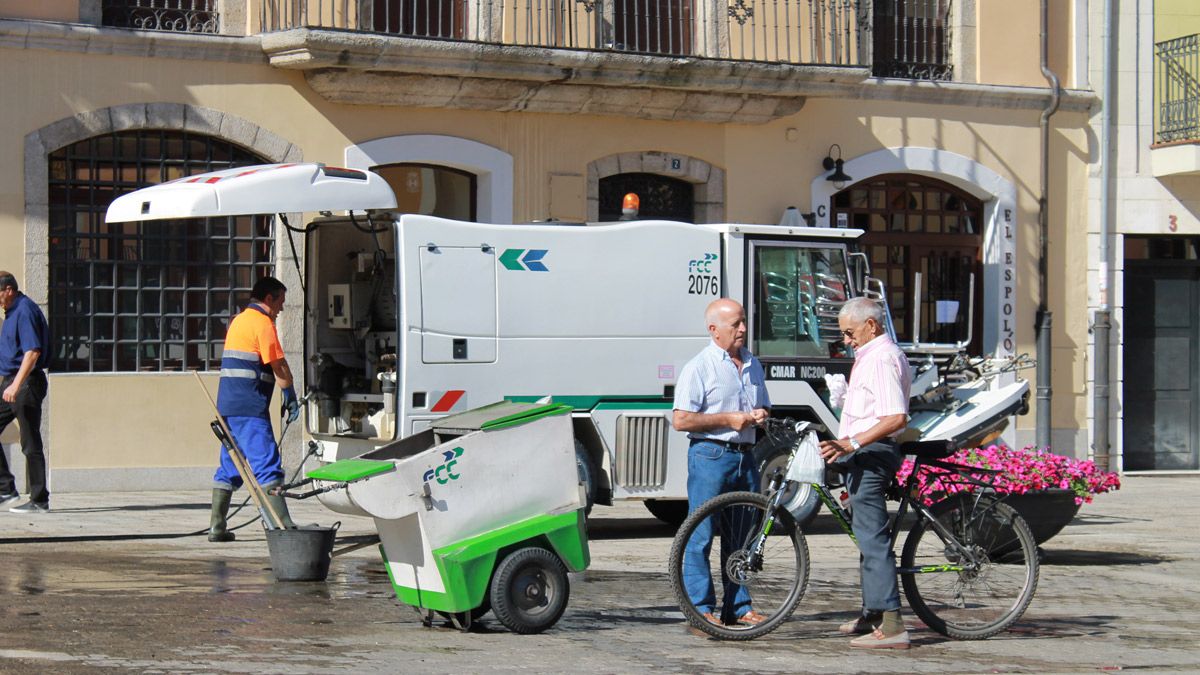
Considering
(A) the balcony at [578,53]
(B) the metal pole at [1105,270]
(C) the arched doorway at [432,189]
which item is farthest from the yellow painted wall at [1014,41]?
(C) the arched doorway at [432,189]

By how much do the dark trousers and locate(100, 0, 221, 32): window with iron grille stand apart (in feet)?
12.7

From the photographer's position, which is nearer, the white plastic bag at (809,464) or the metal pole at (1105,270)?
the white plastic bag at (809,464)

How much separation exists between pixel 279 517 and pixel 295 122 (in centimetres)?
693

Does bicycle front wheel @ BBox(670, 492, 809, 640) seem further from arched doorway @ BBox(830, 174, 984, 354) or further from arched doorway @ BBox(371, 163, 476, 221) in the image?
arched doorway @ BBox(830, 174, 984, 354)

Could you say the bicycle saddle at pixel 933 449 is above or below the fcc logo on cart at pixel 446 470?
above

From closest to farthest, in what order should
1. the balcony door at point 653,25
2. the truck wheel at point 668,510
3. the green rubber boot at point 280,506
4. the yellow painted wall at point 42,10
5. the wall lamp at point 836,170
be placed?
the green rubber boot at point 280,506 < the truck wheel at point 668,510 < the yellow painted wall at point 42,10 < the balcony door at point 653,25 < the wall lamp at point 836,170

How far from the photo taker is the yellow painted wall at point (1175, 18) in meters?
21.1

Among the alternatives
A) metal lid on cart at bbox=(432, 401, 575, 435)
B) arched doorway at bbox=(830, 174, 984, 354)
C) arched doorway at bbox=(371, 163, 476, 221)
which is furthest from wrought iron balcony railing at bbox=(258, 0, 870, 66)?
metal lid on cart at bbox=(432, 401, 575, 435)

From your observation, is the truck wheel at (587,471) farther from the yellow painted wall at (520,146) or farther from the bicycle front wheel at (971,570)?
the yellow painted wall at (520,146)

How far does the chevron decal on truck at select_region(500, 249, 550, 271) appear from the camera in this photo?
1259cm

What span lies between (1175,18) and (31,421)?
1363cm

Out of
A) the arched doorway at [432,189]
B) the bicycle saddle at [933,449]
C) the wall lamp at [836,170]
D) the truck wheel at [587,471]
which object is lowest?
the truck wheel at [587,471]

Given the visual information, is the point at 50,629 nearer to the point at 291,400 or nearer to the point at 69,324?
the point at 291,400

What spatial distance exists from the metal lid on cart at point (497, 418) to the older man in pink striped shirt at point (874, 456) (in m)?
1.35
